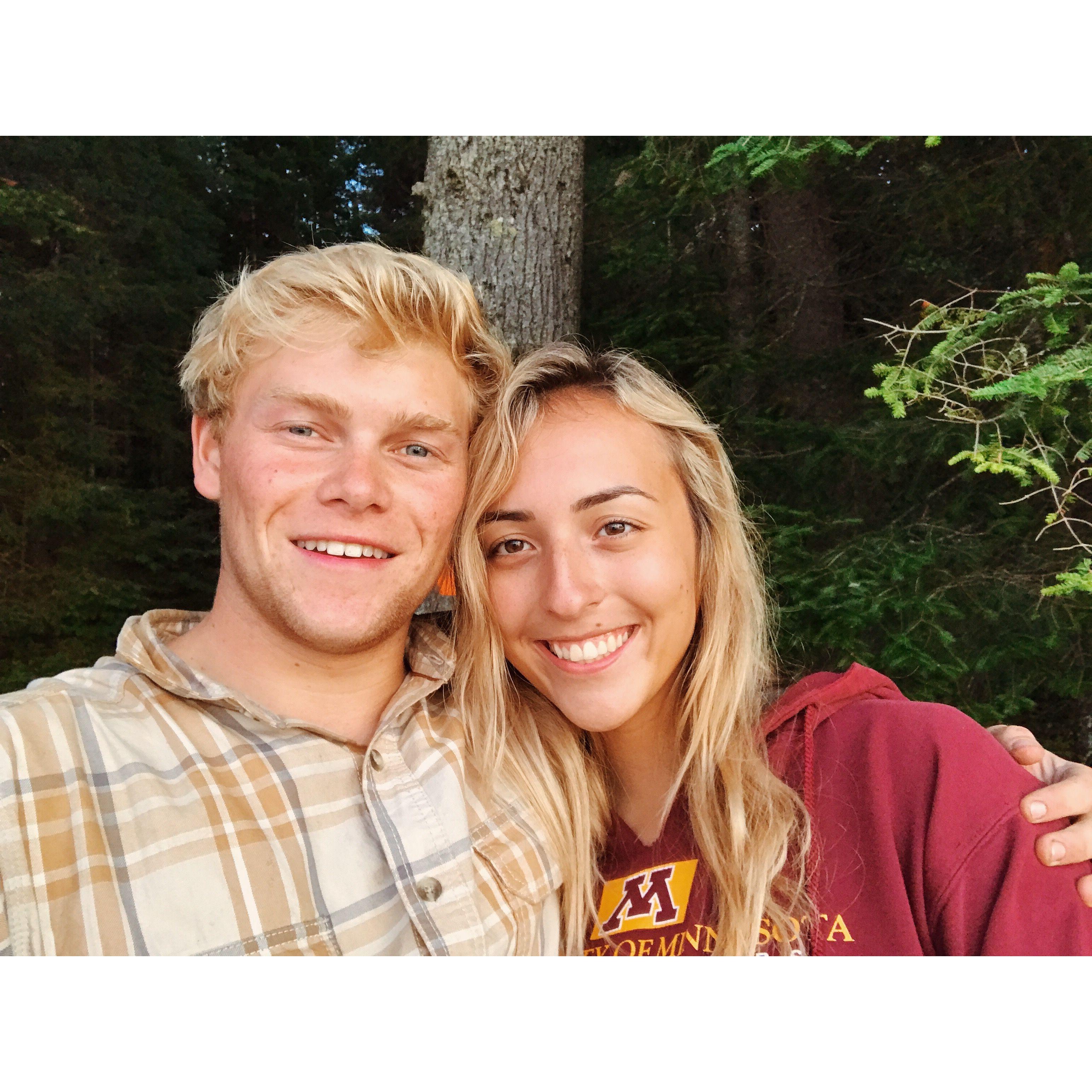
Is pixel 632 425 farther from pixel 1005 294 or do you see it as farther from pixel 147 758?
pixel 147 758

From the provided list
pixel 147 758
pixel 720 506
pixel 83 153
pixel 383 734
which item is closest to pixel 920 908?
pixel 720 506

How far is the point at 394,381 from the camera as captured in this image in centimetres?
178

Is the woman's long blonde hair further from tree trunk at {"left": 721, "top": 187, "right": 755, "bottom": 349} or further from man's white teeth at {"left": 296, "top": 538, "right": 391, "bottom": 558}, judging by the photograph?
tree trunk at {"left": 721, "top": 187, "right": 755, "bottom": 349}

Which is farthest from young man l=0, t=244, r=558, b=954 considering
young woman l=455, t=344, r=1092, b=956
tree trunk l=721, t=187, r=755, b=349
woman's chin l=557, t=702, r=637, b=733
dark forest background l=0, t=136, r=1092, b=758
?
tree trunk l=721, t=187, r=755, b=349

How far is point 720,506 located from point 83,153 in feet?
6.86

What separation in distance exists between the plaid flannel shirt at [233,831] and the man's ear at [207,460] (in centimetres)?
27

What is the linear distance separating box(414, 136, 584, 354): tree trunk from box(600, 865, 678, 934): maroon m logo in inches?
56.8

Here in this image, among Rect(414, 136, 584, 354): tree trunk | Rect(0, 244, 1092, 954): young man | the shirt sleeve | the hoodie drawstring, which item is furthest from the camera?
Rect(414, 136, 584, 354): tree trunk

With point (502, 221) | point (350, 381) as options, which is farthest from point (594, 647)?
point (502, 221)

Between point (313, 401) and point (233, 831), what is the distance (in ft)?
2.67

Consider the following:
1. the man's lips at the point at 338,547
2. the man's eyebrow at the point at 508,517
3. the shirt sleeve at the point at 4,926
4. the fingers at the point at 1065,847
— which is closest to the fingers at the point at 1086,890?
the fingers at the point at 1065,847

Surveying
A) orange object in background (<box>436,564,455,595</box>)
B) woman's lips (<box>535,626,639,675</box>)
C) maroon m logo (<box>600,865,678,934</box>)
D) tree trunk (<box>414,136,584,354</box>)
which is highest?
tree trunk (<box>414,136,584,354</box>)

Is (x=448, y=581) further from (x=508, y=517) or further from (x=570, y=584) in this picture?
(x=570, y=584)

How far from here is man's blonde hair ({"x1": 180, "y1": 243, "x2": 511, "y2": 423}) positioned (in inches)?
70.2
